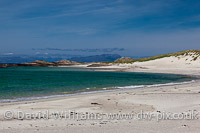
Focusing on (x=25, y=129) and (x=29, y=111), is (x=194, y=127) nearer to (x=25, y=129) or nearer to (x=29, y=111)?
(x=25, y=129)

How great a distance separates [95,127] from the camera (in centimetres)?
891

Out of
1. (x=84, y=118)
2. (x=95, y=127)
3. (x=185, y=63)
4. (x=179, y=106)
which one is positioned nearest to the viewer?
(x=95, y=127)

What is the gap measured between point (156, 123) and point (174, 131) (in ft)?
3.85

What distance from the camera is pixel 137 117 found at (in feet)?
34.6

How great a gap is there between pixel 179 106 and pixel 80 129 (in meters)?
7.14

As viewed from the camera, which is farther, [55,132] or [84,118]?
[84,118]

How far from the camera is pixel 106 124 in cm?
934

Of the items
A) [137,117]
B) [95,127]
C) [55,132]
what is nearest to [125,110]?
[137,117]

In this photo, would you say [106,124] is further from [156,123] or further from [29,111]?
[29,111]

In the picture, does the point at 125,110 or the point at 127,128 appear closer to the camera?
the point at 127,128

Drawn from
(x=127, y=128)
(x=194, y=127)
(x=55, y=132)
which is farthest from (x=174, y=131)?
(x=55, y=132)

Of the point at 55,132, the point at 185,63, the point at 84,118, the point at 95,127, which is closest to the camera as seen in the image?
the point at 55,132

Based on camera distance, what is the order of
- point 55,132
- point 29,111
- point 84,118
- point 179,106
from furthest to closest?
point 179,106 < point 29,111 < point 84,118 < point 55,132

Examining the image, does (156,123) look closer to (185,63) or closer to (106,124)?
(106,124)
